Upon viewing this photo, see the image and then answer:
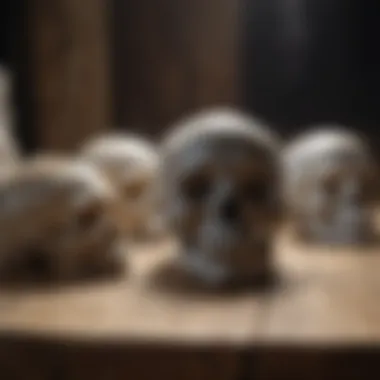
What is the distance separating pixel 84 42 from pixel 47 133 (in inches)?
4.5

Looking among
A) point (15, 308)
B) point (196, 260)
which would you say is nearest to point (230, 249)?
point (196, 260)

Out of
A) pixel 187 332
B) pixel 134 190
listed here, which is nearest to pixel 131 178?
pixel 134 190

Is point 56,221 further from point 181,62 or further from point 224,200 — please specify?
point 181,62

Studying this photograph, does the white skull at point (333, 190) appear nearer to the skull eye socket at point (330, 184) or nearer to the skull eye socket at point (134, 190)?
the skull eye socket at point (330, 184)

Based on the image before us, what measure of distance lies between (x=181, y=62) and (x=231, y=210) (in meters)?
0.49

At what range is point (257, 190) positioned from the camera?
0.67m

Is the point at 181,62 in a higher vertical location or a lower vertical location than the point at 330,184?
higher

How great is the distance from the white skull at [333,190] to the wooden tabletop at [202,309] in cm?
6

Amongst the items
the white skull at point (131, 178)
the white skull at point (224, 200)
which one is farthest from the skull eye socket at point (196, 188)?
the white skull at point (131, 178)

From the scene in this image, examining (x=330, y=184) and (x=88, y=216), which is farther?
(x=330, y=184)

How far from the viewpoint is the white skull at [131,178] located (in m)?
0.82

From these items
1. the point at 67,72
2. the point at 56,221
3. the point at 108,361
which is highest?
the point at 67,72

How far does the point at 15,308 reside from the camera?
0.61 metres

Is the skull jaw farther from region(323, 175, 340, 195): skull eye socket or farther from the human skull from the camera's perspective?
the human skull
